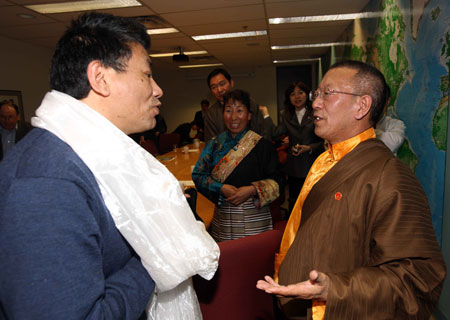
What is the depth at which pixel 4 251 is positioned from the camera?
554 mm

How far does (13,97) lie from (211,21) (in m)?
3.83

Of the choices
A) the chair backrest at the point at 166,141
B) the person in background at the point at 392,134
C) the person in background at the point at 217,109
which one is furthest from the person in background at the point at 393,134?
the chair backrest at the point at 166,141

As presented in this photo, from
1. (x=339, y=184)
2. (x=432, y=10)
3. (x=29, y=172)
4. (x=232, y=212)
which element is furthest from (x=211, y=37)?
(x=29, y=172)

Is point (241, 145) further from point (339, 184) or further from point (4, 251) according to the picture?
point (4, 251)

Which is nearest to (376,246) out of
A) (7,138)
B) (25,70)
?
Result: (7,138)

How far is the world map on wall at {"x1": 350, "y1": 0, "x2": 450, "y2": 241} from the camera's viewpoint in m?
2.03

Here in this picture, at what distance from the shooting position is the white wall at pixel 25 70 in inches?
205

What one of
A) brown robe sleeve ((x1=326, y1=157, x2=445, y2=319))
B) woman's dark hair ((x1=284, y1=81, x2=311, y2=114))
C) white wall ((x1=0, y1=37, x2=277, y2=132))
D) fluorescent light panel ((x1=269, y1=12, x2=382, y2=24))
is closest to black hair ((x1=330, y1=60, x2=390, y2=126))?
brown robe sleeve ((x1=326, y1=157, x2=445, y2=319))

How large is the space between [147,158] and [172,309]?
0.50 metres

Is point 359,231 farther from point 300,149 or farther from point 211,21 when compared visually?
point 211,21

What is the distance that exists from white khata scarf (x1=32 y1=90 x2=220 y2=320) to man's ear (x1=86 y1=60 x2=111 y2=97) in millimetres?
60

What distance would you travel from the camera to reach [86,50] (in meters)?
0.73

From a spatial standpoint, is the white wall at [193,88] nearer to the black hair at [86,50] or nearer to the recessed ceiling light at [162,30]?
the recessed ceiling light at [162,30]

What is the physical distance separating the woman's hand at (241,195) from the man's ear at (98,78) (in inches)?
46.1
